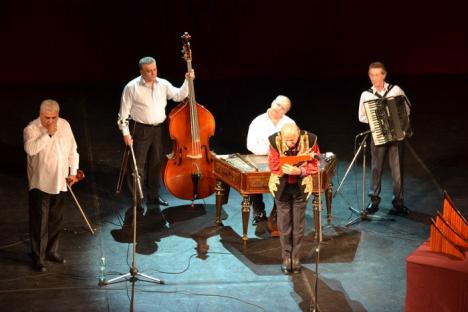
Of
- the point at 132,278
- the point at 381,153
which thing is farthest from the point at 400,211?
the point at 132,278

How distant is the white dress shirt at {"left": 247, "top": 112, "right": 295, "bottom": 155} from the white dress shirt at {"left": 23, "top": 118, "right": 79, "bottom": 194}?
1.90 metres

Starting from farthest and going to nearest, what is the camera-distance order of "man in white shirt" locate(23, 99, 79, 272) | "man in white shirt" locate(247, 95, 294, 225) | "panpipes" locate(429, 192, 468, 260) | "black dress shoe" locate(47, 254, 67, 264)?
"man in white shirt" locate(247, 95, 294, 225), "black dress shoe" locate(47, 254, 67, 264), "man in white shirt" locate(23, 99, 79, 272), "panpipes" locate(429, 192, 468, 260)

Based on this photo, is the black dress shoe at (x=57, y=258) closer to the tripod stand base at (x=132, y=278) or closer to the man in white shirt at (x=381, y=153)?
the tripod stand base at (x=132, y=278)

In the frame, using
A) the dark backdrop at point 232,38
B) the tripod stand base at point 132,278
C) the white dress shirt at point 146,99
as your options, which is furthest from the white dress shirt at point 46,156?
the dark backdrop at point 232,38

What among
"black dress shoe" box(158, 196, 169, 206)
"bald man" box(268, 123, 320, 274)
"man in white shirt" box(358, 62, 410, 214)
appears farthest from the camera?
"black dress shoe" box(158, 196, 169, 206)

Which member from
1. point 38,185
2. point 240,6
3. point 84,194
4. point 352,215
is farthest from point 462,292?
point 240,6

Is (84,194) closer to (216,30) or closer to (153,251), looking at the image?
(153,251)

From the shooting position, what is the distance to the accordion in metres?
8.09

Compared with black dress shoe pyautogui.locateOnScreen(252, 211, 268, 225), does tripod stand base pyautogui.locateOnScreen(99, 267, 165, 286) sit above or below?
below

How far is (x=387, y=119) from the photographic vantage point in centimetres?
811

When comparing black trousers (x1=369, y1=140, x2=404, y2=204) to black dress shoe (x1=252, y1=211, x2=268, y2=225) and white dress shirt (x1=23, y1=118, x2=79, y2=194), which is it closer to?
black dress shoe (x1=252, y1=211, x2=268, y2=225)

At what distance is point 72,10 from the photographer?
14.8 m

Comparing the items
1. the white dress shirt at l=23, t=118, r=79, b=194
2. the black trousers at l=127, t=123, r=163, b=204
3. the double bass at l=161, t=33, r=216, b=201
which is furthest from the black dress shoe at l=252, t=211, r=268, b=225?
the white dress shirt at l=23, t=118, r=79, b=194

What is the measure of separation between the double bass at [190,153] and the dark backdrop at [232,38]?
23.8ft
